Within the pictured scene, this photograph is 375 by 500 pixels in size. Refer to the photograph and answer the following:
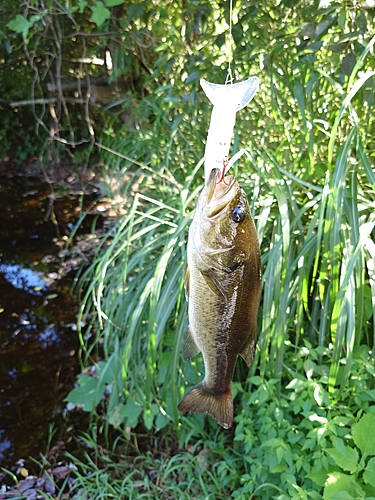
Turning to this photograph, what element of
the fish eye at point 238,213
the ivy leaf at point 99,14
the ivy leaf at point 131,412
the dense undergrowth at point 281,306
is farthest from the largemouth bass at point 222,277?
the ivy leaf at point 99,14

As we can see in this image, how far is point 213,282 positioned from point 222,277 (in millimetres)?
29

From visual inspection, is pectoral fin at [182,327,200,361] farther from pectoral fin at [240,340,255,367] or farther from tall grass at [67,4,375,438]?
tall grass at [67,4,375,438]

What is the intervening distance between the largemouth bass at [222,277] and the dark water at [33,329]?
1.77m

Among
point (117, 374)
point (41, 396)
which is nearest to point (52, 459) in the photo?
point (41, 396)

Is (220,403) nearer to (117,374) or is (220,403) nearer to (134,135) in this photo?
(117,374)

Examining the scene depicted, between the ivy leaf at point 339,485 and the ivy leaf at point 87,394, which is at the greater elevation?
the ivy leaf at point 339,485

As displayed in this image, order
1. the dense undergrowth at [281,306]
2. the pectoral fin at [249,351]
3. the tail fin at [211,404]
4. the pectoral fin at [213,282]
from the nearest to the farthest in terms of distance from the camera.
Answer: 1. the pectoral fin at [213,282]
2. the pectoral fin at [249,351]
3. the tail fin at [211,404]
4. the dense undergrowth at [281,306]

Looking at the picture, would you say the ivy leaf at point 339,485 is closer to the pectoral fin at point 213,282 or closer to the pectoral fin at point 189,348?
the pectoral fin at point 189,348

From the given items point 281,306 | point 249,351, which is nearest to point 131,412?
point 281,306

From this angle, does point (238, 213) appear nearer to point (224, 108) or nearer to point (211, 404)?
point (224, 108)

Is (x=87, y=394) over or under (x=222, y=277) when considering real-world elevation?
under

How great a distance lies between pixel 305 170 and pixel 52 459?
2001mm

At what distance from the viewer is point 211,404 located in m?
1.12

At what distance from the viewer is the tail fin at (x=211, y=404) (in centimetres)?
111
